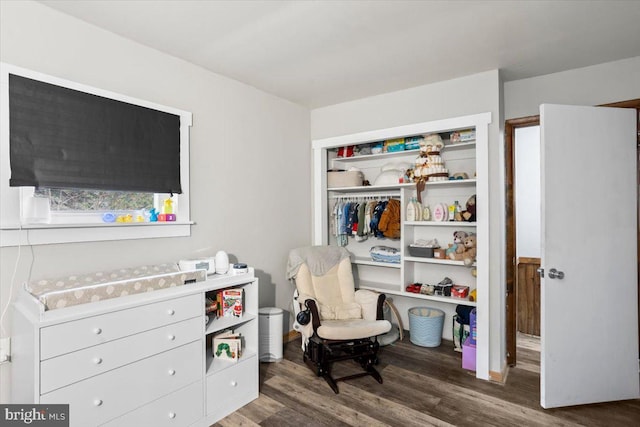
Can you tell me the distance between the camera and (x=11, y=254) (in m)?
1.95

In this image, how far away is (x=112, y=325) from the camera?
6.08 ft

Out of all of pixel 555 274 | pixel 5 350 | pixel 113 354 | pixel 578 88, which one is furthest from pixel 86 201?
pixel 578 88

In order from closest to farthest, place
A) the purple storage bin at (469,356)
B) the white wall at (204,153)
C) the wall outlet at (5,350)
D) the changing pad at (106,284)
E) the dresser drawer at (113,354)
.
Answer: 1. the dresser drawer at (113,354)
2. the changing pad at (106,284)
3. the wall outlet at (5,350)
4. the white wall at (204,153)
5. the purple storage bin at (469,356)

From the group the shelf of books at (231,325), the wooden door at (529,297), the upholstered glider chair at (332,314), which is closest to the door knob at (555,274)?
the upholstered glider chair at (332,314)

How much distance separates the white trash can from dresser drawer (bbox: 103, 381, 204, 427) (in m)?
1.03

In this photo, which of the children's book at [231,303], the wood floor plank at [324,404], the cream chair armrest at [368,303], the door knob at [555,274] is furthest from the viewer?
the cream chair armrest at [368,303]

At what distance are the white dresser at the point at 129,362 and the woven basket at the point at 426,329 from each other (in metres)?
1.90

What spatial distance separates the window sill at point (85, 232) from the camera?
195 cm

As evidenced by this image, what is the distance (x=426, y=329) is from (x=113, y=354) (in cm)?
285

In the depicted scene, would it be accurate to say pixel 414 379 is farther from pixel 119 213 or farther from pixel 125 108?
pixel 125 108

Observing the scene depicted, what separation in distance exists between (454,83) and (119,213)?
3.02 meters

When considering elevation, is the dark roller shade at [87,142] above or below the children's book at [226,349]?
above

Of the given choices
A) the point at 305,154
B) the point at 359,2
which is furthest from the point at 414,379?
the point at 359,2

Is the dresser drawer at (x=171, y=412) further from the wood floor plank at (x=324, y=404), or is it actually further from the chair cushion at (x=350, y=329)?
the chair cushion at (x=350, y=329)
